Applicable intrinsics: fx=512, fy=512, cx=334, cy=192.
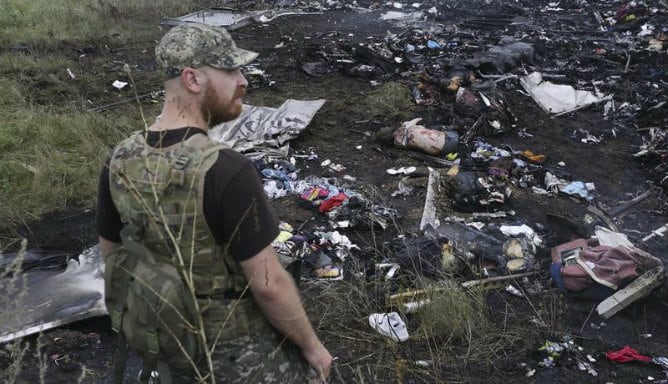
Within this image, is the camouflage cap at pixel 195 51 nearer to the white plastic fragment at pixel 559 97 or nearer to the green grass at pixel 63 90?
the green grass at pixel 63 90

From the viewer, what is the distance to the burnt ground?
3.18m

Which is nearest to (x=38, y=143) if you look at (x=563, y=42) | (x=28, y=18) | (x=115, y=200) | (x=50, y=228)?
(x=50, y=228)

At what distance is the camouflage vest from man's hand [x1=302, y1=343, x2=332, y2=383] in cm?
30

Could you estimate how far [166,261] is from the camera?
1.55 metres

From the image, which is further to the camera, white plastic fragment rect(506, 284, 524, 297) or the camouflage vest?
white plastic fragment rect(506, 284, 524, 297)

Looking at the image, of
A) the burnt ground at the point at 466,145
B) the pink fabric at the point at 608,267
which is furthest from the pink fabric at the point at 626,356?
the pink fabric at the point at 608,267

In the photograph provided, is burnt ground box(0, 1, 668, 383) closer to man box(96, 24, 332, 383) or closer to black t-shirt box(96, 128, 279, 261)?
man box(96, 24, 332, 383)

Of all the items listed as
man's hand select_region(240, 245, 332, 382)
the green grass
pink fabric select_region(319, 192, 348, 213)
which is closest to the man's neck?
the green grass

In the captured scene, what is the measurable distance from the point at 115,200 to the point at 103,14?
38.7 feet

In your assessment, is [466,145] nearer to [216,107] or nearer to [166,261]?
[216,107]

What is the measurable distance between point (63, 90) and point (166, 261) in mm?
7303

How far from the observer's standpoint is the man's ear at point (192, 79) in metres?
1.51

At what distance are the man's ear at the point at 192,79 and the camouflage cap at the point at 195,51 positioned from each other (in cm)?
2

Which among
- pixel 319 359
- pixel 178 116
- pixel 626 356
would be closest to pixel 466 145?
pixel 626 356
